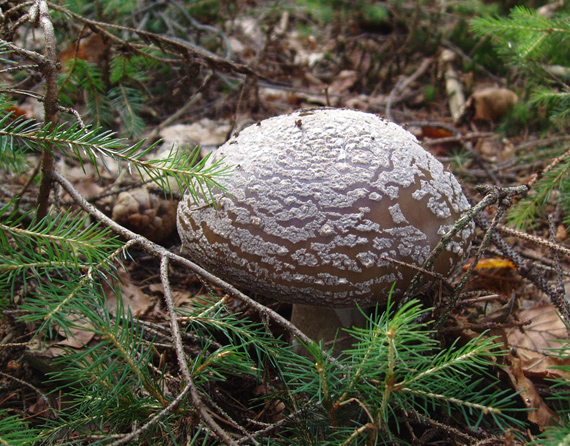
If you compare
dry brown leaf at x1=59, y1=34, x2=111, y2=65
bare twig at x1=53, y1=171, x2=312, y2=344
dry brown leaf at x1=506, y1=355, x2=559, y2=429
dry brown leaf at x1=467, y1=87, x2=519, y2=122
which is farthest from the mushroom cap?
dry brown leaf at x1=467, y1=87, x2=519, y2=122

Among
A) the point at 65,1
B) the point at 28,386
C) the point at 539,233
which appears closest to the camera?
the point at 28,386

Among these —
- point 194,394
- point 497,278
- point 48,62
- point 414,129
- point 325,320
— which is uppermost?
point 48,62

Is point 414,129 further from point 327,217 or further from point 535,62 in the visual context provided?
point 327,217

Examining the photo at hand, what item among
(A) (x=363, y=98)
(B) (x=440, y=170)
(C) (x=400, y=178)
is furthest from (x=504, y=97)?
(C) (x=400, y=178)

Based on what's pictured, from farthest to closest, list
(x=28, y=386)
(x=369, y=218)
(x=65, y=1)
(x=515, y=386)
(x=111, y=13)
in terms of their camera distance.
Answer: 1. (x=111, y=13)
2. (x=65, y=1)
3. (x=515, y=386)
4. (x=28, y=386)
5. (x=369, y=218)

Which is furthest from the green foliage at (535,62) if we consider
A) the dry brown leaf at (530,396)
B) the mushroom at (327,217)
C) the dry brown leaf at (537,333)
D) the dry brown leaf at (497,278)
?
the dry brown leaf at (530,396)

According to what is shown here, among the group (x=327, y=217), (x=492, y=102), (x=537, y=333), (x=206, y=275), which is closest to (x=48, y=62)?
(x=206, y=275)

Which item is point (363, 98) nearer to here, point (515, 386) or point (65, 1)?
point (65, 1)

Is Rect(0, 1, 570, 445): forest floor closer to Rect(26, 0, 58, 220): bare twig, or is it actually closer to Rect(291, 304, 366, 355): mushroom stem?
Rect(291, 304, 366, 355): mushroom stem

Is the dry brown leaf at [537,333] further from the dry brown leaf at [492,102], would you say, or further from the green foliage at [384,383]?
the dry brown leaf at [492,102]
